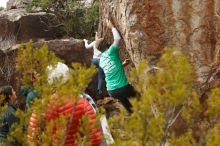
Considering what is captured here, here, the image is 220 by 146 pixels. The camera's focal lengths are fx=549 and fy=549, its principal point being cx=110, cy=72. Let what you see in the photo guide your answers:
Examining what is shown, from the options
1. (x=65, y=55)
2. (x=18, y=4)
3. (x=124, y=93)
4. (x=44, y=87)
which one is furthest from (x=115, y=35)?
(x=18, y=4)

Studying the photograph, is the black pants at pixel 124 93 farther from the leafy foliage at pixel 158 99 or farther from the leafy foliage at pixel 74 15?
the leafy foliage at pixel 74 15

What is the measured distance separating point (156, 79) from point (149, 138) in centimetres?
32

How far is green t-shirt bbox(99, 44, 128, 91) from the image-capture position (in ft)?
23.4

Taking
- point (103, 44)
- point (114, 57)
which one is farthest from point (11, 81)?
A: point (114, 57)

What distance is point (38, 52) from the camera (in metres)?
3.19

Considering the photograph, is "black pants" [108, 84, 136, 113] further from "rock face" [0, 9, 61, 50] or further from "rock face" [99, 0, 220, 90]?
"rock face" [0, 9, 61, 50]

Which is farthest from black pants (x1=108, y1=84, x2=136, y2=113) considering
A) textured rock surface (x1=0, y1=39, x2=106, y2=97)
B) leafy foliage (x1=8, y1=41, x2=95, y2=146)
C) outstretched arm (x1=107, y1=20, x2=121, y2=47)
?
textured rock surface (x1=0, y1=39, x2=106, y2=97)

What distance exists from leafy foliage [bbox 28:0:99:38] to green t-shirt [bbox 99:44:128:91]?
7823mm

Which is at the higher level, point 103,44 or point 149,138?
point 149,138

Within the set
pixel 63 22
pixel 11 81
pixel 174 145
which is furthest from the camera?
pixel 63 22

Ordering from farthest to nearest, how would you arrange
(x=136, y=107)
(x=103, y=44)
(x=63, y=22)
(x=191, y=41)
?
(x=63, y=22) < (x=103, y=44) < (x=191, y=41) < (x=136, y=107)

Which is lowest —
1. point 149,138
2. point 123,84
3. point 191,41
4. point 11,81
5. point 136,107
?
point 11,81

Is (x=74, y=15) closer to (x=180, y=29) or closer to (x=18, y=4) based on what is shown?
(x=18, y=4)

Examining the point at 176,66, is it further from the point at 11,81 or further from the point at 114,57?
the point at 11,81
